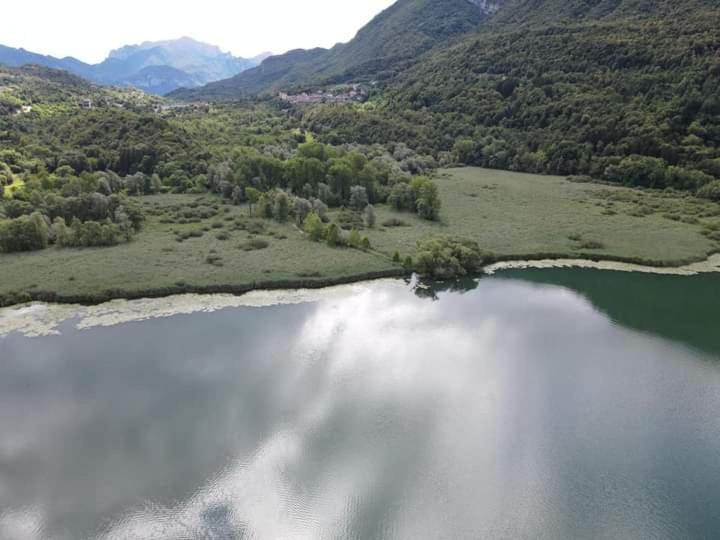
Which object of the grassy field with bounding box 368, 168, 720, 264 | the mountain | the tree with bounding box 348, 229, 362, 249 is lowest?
the grassy field with bounding box 368, 168, 720, 264

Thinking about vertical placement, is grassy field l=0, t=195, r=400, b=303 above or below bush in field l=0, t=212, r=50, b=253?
below

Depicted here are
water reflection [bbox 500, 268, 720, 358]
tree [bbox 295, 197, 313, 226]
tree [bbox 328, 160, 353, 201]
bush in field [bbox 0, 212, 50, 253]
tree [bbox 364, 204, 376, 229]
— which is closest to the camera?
water reflection [bbox 500, 268, 720, 358]

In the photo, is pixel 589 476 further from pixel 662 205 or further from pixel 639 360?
pixel 662 205

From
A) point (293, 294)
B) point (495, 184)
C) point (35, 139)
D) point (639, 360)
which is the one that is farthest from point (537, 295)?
point (35, 139)

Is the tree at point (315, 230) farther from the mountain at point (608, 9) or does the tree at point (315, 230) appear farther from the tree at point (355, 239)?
the mountain at point (608, 9)

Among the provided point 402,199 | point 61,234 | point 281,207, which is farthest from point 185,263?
point 402,199

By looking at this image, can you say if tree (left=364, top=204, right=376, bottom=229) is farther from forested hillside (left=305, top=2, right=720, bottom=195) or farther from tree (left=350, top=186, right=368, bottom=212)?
forested hillside (left=305, top=2, right=720, bottom=195)

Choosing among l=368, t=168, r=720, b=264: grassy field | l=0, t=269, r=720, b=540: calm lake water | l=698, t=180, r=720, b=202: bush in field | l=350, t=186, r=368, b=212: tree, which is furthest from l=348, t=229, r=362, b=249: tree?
l=698, t=180, r=720, b=202: bush in field

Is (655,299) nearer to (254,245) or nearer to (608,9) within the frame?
(254,245)
